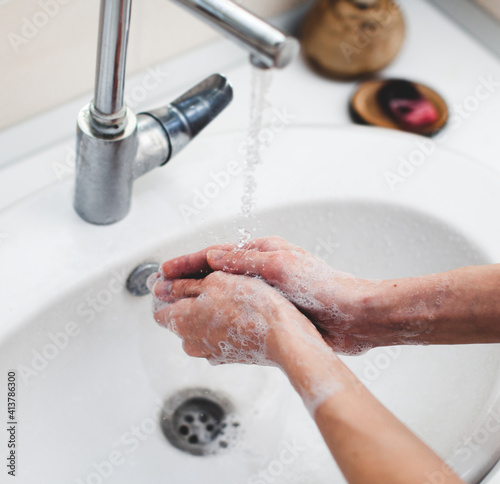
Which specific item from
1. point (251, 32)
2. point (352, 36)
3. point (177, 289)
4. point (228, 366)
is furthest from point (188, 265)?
point (352, 36)

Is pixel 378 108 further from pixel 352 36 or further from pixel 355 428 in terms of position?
pixel 355 428

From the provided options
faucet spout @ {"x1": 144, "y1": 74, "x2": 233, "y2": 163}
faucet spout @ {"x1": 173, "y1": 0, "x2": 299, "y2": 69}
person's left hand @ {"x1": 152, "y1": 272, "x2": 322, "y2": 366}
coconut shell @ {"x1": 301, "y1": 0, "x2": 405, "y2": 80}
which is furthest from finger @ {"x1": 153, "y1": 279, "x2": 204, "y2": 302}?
coconut shell @ {"x1": 301, "y1": 0, "x2": 405, "y2": 80}

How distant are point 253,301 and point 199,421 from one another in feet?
0.53

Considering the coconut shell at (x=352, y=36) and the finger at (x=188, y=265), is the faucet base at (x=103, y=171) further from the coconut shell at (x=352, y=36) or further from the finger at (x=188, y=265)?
the coconut shell at (x=352, y=36)

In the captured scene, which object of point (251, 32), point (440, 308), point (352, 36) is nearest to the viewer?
point (251, 32)

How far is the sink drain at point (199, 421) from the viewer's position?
58 centimetres

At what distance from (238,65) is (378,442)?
52cm

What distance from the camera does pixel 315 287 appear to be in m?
0.51

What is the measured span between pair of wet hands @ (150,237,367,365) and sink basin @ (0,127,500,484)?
57mm

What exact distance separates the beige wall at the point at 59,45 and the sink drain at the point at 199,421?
1.07ft

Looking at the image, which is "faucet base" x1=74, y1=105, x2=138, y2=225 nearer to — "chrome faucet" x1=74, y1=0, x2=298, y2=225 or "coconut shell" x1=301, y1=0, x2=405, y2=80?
Result: "chrome faucet" x1=74, y1=0, x2=298, y2=225

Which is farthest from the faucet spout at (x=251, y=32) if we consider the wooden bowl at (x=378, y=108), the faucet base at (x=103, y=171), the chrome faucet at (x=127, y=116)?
the wooden bowl at (x=378, y=108)

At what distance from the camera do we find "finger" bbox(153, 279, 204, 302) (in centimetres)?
53

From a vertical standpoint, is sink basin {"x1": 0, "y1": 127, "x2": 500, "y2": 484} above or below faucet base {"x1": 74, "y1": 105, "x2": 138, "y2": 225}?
below
